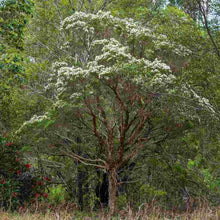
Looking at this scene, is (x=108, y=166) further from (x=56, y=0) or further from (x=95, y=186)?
(x=56, y=0)

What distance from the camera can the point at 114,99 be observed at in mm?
10055

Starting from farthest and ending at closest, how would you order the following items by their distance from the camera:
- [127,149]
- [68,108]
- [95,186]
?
[95,186] → [127,149] → [68,108]

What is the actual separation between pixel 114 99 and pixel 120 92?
0.61 metres

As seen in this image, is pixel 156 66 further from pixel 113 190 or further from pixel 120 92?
pixel 113 190

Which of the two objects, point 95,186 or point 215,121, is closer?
point 215,121

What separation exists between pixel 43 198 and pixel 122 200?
3.18 m

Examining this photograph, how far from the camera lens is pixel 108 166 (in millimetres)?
9961

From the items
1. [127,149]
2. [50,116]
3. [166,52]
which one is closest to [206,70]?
[166,52]

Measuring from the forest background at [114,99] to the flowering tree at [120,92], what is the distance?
Result: 1.4 inches

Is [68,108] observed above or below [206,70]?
below

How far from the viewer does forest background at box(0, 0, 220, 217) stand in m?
8.88

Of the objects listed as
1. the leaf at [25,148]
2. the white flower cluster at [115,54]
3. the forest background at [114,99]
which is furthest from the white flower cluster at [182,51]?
the leaf at [25,148]

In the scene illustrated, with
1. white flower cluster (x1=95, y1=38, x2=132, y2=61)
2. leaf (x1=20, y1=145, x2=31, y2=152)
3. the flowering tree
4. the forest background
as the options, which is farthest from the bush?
white flower cluster (x1=95, y1=38, x2=132, y2=61)

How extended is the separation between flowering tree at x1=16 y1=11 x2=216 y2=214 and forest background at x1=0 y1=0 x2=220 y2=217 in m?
0.04
